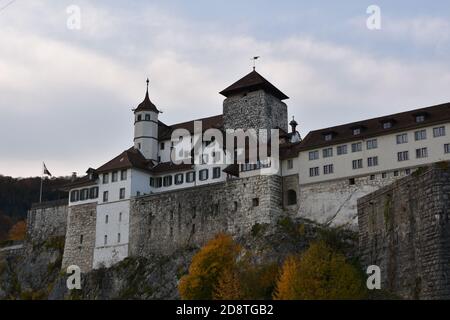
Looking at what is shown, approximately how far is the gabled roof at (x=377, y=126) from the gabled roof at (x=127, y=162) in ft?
58.8

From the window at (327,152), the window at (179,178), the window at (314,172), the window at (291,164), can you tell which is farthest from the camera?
the window at (179,178)

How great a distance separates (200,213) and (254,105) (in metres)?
14.2

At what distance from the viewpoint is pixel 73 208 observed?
83.9m

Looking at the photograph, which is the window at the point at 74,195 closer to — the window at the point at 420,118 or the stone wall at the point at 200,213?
the stone wall at the point at 200,213

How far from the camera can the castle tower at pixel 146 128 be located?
8550 centimetres

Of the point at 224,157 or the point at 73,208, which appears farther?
the point at 73,208

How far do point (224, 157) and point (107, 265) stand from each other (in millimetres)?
16361

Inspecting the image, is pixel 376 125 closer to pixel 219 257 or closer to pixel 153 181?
pixel 219 257

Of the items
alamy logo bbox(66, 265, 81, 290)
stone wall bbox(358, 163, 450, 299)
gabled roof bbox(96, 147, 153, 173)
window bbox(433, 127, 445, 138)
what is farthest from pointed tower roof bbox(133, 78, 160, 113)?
stone wall bbox(358, 163, 450, 299)

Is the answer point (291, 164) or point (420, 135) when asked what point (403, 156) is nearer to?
point (420, 135)

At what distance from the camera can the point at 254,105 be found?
267ft

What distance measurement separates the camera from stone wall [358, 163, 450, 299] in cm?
3747

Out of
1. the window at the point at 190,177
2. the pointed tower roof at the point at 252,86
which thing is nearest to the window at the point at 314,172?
the window at the point at 190,177
